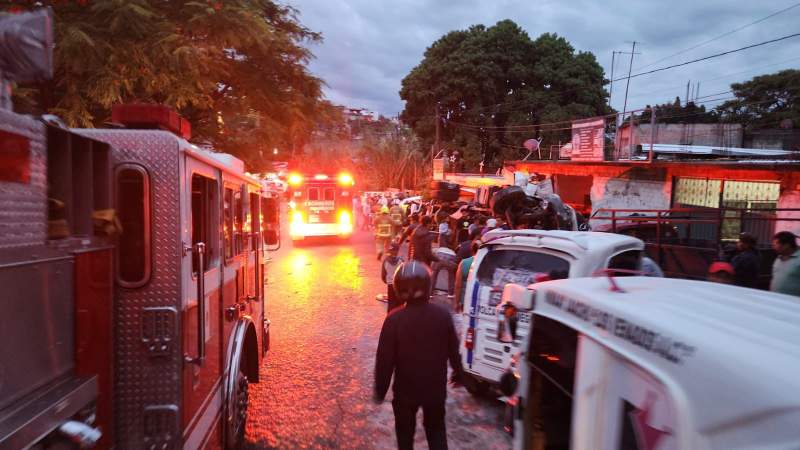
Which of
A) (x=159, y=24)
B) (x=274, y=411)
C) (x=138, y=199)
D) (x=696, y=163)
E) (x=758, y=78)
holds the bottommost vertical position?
(x=274, y=411)

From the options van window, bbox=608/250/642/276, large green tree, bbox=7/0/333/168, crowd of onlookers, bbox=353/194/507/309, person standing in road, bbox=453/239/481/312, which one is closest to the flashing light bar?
crowd of onlookers, bbox=353/194/507/309

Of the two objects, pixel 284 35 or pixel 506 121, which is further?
pixel 506 121

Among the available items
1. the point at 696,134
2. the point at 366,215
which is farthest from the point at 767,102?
the point at 366,215

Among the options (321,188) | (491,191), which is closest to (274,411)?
(491,191)

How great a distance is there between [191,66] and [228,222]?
192 inches

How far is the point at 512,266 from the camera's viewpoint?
5191 millimetres

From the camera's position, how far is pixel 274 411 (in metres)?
5.27

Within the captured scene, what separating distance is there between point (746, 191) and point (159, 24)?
1258 centimetres

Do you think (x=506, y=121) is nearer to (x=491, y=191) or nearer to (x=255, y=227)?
(x=491, y=191)

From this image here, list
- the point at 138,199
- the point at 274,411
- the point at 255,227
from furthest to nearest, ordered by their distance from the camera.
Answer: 1. the point at 255,227
2. the point at 274,411
3. the point at 138,199

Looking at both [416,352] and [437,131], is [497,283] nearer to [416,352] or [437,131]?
[416,352]

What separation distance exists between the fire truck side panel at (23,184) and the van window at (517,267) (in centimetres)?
393

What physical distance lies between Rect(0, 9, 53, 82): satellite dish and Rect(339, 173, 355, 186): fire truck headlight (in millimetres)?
17930

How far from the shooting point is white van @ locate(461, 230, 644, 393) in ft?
14.8
